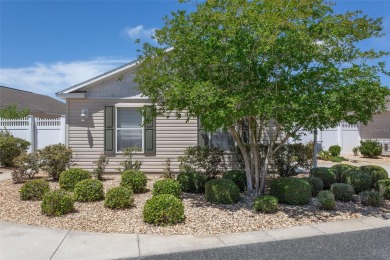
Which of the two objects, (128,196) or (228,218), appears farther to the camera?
(128,196)

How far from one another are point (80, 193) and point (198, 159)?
383 centimetres

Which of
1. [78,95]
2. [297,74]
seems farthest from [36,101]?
[297,74]

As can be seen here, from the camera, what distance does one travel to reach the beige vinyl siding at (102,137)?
10734mm

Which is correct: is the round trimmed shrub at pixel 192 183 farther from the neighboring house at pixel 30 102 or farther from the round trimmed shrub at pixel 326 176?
the neighboring house at pixel 30 102

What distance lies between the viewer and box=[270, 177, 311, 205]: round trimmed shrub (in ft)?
22.3

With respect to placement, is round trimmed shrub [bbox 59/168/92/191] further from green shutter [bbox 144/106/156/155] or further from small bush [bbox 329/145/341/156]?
small bush [bbox 329/145/341/156]

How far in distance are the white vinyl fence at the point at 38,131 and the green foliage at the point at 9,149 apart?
1120mm

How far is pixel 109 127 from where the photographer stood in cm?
1067

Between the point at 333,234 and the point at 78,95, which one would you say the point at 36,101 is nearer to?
the point at 78,95

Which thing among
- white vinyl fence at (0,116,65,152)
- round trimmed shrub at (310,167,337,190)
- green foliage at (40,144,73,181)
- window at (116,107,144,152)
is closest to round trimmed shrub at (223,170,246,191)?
round trimmed shrub at (310,167,337,190)

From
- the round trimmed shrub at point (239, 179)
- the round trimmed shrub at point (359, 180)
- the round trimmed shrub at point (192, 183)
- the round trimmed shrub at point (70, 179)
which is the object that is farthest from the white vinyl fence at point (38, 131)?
the round trimmed shrub at point (359, 180)

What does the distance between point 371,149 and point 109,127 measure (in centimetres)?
1438

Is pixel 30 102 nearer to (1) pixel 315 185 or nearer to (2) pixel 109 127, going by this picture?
(2) pixel 109 127

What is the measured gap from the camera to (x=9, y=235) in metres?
4.93
